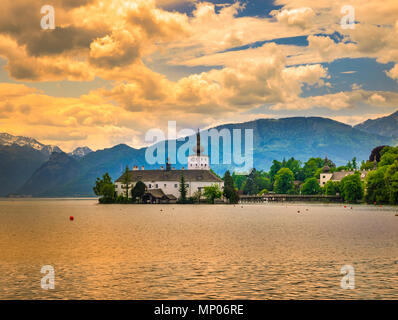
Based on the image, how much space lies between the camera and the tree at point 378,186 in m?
138

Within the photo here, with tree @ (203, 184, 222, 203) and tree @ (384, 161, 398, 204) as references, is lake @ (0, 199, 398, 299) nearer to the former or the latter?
tree @ (384, 161, 398, 204)

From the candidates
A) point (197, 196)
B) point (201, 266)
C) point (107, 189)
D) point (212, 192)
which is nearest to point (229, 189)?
point (212, 192)

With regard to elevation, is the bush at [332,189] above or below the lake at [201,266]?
above

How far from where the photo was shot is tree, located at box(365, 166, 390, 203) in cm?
13824

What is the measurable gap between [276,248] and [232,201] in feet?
498

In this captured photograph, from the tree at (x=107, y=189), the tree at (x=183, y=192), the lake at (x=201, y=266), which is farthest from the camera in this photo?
the tree at (x=183, y=192)

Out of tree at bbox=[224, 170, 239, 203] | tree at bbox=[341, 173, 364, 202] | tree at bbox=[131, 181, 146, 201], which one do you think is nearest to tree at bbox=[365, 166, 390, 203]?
tree at bbox=[341, 173, 364, 202]

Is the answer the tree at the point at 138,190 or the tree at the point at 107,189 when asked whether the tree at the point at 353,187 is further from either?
the tree at the point at 107,189

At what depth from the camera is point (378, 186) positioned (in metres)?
141

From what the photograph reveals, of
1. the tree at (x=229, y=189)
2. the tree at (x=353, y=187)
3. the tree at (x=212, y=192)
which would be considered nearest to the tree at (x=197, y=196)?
the tree at (x=212, y=192)

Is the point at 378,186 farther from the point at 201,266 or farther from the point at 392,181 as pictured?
the point at 201,266
